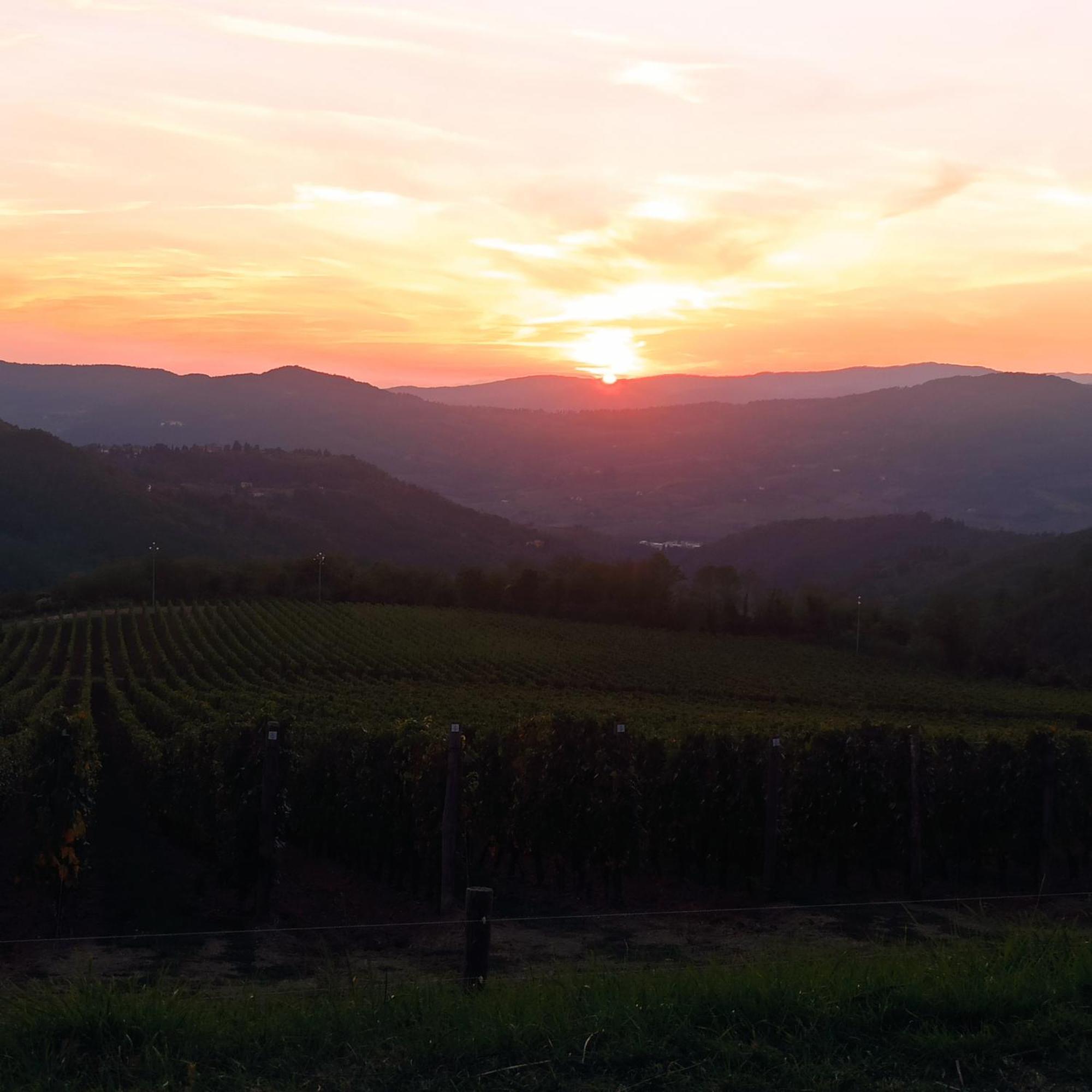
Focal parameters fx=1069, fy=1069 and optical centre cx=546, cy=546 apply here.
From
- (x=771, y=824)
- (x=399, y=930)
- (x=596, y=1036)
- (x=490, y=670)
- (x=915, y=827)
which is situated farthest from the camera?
(x=490, y=670)

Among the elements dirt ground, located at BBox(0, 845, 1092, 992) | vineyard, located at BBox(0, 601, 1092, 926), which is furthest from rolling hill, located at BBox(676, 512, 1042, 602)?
dirt ground, located at BBox(0, 845, 1092, 992)

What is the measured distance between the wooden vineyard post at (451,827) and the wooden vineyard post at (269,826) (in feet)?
5.91

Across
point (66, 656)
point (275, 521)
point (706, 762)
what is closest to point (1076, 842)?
point (706, 762)

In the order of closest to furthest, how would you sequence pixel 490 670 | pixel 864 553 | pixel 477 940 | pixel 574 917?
pixel 477 940 < pixel 574 917 < pixel 490 670 < pixel 864 553

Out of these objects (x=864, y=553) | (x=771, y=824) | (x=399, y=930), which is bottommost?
(x=399, y=930)

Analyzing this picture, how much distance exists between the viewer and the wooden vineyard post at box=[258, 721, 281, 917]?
11156 mm

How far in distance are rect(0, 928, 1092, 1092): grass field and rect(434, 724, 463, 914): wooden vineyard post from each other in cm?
519

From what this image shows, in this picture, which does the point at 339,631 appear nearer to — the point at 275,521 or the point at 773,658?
the point at 773,658

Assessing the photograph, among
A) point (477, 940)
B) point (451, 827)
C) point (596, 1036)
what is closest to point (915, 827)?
point (451, 827)

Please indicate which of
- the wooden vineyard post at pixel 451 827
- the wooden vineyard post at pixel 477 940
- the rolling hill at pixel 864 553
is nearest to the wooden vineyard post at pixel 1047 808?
the wooden vineyard post at pixel 451 827

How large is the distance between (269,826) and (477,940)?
5.78 m

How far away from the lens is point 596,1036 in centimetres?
524

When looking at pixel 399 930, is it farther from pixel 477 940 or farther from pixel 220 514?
pixel 220 514

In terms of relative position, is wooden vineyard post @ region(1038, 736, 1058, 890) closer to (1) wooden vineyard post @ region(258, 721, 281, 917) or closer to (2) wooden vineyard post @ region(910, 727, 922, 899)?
(2) wooden vineyard post @ region(910, 727, 922, 899)
